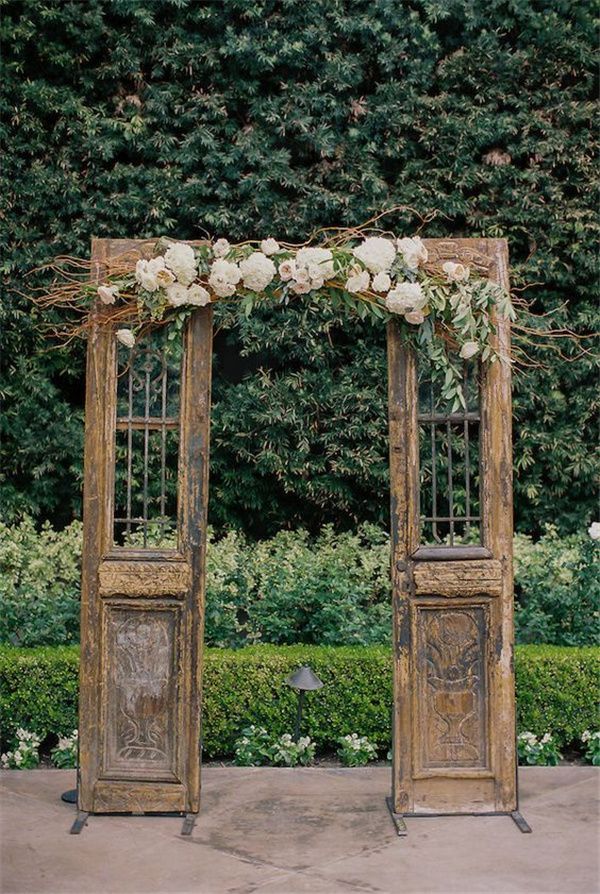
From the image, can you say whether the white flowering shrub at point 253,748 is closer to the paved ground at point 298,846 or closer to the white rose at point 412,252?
the paved ground at point 298,846

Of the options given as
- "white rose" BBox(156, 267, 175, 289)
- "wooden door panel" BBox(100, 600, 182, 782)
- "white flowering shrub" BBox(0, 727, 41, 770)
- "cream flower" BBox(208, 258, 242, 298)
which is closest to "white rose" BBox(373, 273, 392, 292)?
"cream flower" BBox(208, 258, 242, 298)

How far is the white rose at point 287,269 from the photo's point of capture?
466 centimetres

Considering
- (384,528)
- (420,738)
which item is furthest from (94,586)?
(384,528)

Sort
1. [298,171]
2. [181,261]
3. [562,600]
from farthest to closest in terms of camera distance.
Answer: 1. [298,171]
2. [562,600]
3. [181,261]

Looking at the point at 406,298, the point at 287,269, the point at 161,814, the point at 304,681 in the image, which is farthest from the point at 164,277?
the point at 161,814

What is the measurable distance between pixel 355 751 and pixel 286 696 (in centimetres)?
49

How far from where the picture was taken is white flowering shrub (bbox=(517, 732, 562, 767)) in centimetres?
578

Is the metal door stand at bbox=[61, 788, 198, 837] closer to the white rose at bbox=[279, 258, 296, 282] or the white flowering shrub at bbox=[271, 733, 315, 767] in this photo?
the white flowering shrub at bbox=[271, 733, 315, 767]

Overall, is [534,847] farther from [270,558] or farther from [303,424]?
[303,424]

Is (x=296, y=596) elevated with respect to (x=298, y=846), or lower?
elevated

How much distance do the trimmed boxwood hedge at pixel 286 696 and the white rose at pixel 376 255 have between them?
2.42 metres

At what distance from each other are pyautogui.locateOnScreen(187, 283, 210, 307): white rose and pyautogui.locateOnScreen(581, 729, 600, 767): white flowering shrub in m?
3.28

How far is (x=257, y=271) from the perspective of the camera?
15.3 ft

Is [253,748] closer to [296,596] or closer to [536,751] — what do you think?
[296,596]
